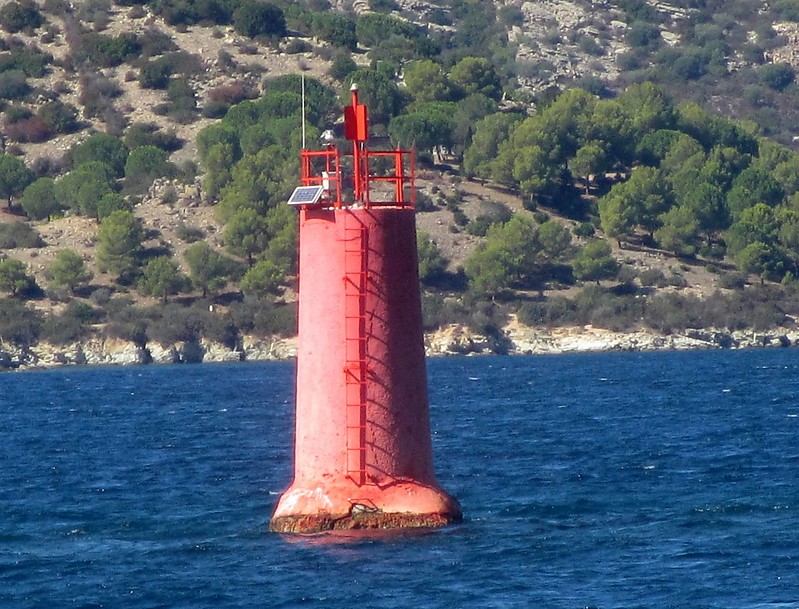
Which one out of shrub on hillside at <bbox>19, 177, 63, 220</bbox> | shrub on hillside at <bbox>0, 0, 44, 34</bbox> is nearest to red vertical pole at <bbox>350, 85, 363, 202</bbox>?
shrub on hillside at <bbox>19, 177, 63, 220</bbox>

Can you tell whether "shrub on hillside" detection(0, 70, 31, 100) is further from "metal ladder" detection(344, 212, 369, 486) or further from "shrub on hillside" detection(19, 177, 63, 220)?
"metal ladder" detection(344, 212, 369, 486)

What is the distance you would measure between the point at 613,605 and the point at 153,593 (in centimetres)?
469

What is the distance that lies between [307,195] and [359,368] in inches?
76.3

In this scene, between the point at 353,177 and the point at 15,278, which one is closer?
the point at 353,177

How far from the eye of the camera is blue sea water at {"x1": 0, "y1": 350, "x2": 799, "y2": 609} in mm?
19375

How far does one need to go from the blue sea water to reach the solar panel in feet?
11.9

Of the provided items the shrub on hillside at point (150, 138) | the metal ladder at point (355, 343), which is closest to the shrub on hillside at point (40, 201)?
the shrub on hillside at point (150, 138)

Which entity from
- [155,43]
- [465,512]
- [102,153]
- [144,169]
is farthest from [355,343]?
[155,43]

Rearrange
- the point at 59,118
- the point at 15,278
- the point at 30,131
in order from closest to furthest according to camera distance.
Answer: the point at 15,278 → the point at 30,131 → the point at 59,118

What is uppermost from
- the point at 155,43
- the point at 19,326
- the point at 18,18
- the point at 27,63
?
the point at 18,18

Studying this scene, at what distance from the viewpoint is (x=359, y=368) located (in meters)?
20.4

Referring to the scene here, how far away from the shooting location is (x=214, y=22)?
5512 inches

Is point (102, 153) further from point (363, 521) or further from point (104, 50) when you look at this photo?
point (363, 521)

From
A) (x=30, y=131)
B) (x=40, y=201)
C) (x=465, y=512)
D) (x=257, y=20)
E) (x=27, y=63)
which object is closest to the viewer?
(x=465, y=512)
